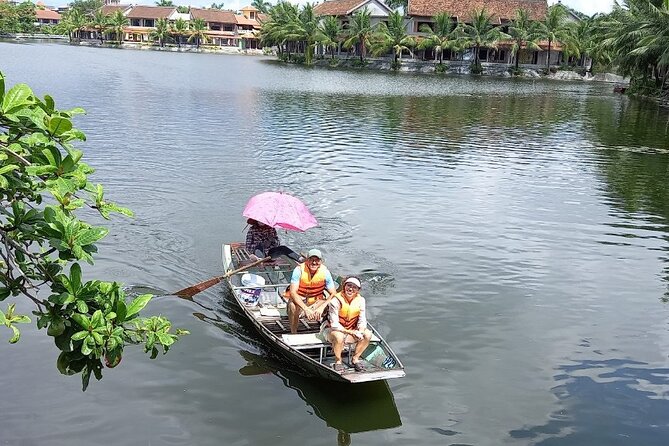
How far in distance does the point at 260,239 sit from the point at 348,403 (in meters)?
4.65

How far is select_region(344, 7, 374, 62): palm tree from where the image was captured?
7769 cm

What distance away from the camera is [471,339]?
10.9m

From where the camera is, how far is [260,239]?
12531mm

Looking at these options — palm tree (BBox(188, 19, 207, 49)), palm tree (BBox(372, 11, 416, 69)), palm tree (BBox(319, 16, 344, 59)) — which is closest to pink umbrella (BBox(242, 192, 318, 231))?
palm tree (BBox(372, 11, 416, 69))

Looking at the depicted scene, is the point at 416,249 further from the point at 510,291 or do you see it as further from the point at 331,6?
the point at 331,6

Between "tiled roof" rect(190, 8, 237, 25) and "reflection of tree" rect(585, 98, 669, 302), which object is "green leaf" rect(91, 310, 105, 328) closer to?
"reflection of tree" rect(585, 98, 669, 302)

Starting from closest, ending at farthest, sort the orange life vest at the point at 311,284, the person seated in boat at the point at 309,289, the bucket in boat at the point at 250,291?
the person seated in boat at the point at 309,289
the orange life vest at the point at 311,284
the bucket in boat at the point at 250,291

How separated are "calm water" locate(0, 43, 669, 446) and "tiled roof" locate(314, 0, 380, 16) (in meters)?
56.8

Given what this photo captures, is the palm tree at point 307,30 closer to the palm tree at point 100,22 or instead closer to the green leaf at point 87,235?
the palm tree at point 100,22

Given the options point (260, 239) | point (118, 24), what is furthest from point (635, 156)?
point (118, 24)

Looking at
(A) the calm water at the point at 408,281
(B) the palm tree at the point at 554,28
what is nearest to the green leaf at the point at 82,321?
(A) the calm water at the point at 408,281

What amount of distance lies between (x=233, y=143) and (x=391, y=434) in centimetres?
1962

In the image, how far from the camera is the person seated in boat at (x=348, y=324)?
8.73 metres

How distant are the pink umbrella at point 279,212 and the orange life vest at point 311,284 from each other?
1.98m
